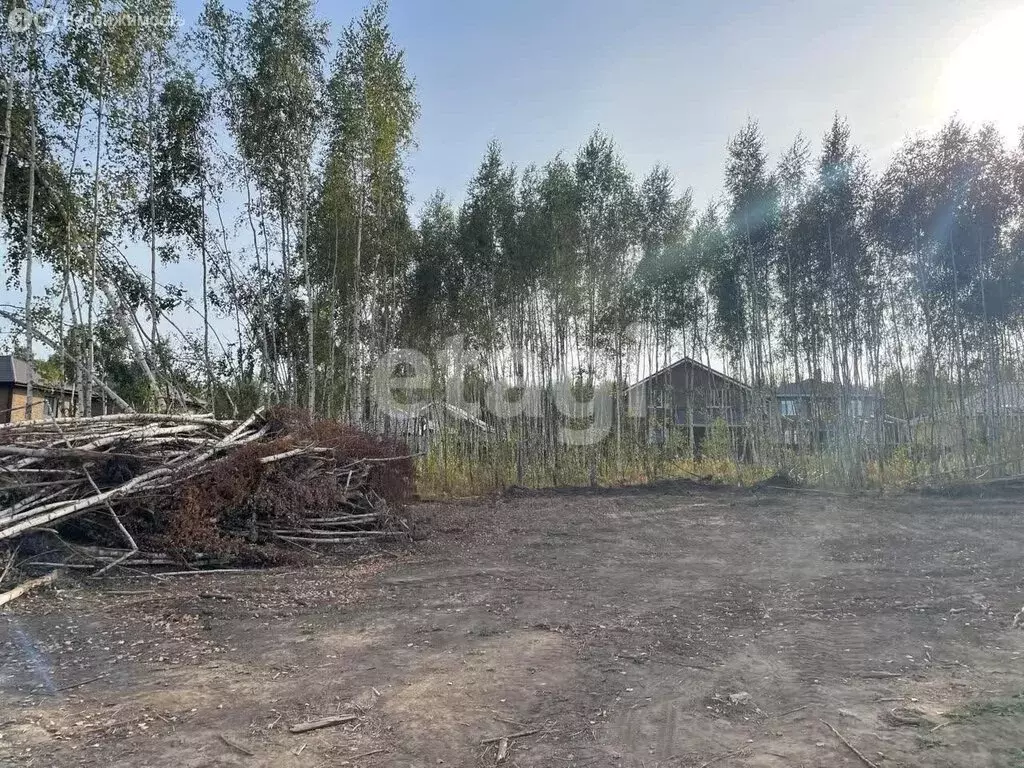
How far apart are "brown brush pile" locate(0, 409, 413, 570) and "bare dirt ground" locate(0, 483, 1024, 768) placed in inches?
15.5

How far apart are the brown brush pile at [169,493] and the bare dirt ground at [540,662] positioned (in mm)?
394

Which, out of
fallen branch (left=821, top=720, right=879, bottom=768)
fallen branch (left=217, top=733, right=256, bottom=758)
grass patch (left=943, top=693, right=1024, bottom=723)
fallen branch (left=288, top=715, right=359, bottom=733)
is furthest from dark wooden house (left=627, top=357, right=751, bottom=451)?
fallen branch (left=217, top=733, right=256, bottom=758)

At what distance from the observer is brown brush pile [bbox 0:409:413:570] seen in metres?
4.49

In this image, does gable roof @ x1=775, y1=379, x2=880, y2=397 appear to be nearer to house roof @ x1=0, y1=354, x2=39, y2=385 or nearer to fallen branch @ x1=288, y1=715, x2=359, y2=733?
fallen branch @ x1=288, y1=715, x2=359, y2=733

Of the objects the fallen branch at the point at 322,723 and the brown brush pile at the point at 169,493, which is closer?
the fallen branch at the point at 322,723

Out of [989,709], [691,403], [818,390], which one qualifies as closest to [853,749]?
[989,709]

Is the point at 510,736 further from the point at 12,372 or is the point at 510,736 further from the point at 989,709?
the point at 12,372

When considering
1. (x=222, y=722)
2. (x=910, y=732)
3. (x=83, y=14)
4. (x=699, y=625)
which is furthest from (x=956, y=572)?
(x=83, y=14)

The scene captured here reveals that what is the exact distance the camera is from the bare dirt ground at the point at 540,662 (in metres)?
2.15

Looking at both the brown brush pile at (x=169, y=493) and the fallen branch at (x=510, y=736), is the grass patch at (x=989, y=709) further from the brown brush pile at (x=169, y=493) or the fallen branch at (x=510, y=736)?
the brown brush pile at (x=169, y=493)

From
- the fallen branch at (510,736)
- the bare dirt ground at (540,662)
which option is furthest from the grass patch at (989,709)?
the fallen branch at (510,736)

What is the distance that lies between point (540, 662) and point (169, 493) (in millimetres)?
3299

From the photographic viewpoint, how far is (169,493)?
15.7ft

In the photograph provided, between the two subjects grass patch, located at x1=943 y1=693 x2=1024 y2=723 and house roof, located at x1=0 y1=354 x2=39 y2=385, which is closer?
grass patch, located at x1=943 y1=693 x2=1024 y2=723
